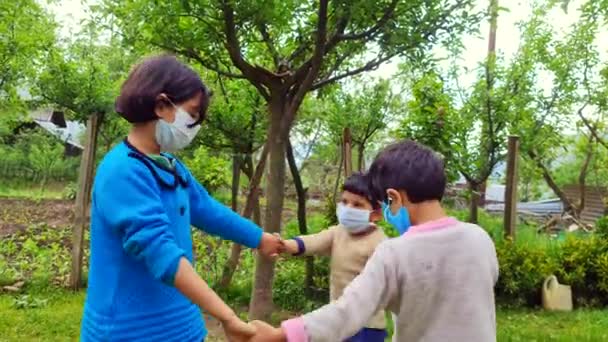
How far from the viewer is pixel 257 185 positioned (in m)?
5.65

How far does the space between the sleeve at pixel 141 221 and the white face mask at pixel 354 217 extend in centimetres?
163

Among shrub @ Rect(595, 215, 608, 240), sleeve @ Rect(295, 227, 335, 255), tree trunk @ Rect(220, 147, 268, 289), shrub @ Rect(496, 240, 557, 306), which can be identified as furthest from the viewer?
shrub @ Rect(595, 215, 608, 240)

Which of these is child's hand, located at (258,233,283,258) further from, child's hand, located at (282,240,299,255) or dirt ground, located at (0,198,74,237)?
dirt ground, located at (0,198,74,237)

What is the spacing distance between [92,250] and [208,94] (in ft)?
2.03

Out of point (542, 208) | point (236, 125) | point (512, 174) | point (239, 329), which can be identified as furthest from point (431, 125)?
point (542, 208)

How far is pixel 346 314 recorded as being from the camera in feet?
5.23

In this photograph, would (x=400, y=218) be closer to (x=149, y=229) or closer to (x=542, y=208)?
(x=149, y=229)

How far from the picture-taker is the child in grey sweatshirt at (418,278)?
161 cm

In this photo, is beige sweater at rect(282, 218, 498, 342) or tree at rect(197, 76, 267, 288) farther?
tree at rect(197, 76, 267, 288)

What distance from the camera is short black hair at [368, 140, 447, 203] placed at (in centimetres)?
179

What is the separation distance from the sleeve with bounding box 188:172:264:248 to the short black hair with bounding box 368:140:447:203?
674 millimetres

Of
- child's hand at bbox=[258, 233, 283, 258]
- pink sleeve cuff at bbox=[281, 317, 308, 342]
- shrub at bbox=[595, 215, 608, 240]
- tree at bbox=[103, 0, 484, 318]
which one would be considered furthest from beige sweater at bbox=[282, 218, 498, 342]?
shrub at bbox=[595, 215, 608, 240]

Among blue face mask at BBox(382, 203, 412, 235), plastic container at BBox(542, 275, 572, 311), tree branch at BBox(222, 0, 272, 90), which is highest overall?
tree branch at BBox(222, 0, 272, 90)

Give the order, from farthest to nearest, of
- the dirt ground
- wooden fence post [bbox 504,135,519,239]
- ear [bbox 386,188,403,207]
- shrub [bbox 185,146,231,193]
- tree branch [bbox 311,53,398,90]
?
1. the dirt ground
2. wooden fence post [bbox 504,135,519,239]
3. shrub [bbox 185,146,231,193]
4. tree branch [bbox 311,53,398,90]
5. ear [bbox 386,188,403,207]
